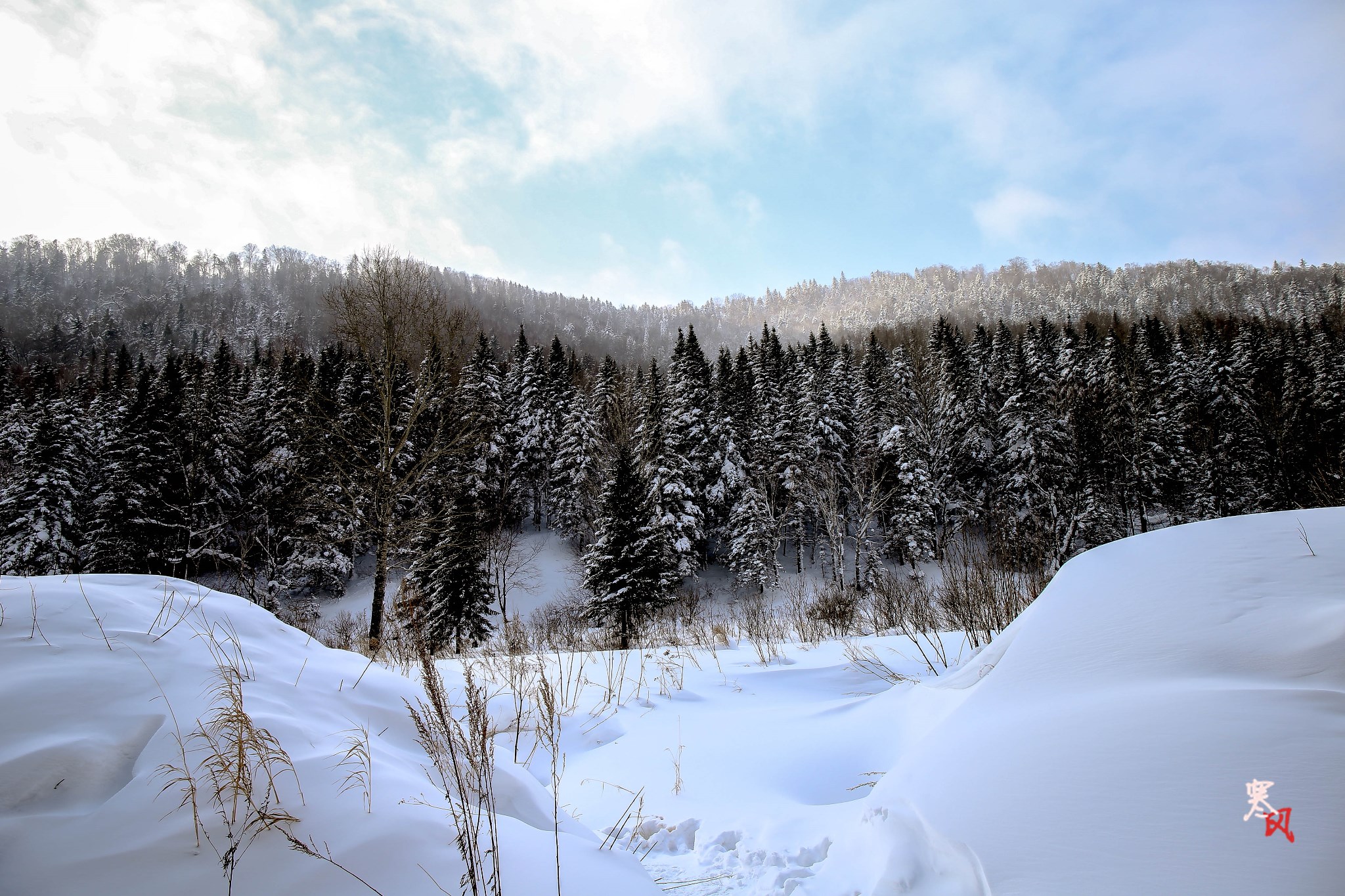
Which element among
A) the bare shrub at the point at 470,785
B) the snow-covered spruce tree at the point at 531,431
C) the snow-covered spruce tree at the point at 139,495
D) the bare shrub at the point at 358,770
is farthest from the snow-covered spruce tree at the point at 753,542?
the bare shrub at the point at 358,770

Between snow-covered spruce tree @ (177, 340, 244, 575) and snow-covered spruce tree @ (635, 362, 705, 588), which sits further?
snow-covered spruce tree @ (635, 362, 705, 588)

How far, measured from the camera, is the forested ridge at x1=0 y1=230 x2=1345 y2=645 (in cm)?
2139

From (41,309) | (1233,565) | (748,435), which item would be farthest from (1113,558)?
(41,309)

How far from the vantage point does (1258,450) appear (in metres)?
29.7

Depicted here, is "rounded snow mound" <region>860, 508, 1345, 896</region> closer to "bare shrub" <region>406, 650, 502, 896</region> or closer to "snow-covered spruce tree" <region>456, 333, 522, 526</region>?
"bare shrub" <region>406, 650, 502, 896</region>

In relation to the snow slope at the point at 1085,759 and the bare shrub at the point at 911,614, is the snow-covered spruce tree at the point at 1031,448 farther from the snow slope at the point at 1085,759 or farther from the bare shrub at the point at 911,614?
the snow slope at the point at 1085,759

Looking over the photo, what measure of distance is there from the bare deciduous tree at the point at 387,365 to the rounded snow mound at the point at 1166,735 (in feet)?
36.9

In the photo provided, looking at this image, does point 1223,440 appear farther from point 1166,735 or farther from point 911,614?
point 1166,735

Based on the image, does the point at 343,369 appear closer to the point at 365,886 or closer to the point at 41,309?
the point at 365,886

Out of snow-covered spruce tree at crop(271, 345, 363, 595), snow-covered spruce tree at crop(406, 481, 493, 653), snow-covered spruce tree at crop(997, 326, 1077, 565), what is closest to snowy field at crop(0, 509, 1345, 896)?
snow-covered spruce tree at crop(406, 481, 493, 653)

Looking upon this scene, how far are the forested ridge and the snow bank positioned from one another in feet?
39.1

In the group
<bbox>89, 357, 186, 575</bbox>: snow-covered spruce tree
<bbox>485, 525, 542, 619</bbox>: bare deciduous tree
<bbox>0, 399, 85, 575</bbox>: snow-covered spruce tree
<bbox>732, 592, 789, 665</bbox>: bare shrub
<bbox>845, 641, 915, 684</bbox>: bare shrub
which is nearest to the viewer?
<bbox>845, 641, 915, 684</bbox>: bare shrub

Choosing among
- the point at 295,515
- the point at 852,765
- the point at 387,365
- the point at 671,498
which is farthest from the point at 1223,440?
the point at 295,515

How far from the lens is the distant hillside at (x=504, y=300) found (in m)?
87.8
